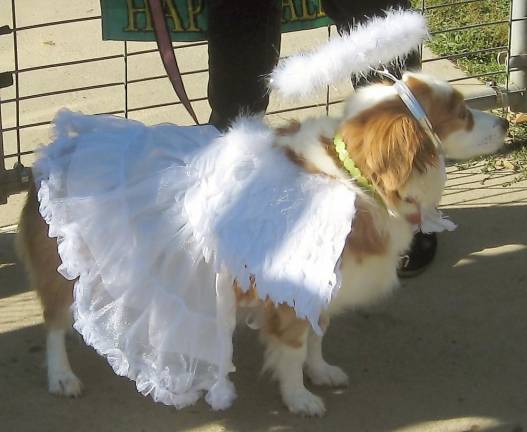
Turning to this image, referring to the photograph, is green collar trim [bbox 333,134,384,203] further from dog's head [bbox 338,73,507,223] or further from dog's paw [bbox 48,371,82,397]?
dog's paw [bbox 48,371,82,397]

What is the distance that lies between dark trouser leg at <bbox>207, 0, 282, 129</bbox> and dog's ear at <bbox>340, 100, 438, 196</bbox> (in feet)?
3.42

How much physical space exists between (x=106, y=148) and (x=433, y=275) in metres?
1.56

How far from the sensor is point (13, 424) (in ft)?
10.9

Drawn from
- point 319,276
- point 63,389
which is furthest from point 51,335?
point 319,276

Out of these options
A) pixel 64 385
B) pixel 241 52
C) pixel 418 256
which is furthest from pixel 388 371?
pixel 241 52

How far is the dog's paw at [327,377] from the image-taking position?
11.6ft

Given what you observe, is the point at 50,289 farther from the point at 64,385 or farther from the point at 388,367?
the point at 388,367

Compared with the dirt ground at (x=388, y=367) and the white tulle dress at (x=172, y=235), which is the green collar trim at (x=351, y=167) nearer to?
the white tulle dress at (x=172, y=235)

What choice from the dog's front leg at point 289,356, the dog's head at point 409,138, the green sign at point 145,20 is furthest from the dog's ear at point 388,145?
the green sign at point 145,20

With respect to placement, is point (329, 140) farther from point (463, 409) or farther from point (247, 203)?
point (463, 409)

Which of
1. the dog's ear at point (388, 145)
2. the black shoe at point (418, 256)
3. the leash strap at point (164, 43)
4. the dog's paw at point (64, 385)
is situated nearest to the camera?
the dog's ear at point (388, 145)

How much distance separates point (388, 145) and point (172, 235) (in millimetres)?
689

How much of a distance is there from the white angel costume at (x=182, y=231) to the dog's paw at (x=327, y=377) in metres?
0.46

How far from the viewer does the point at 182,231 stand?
3.10 m
